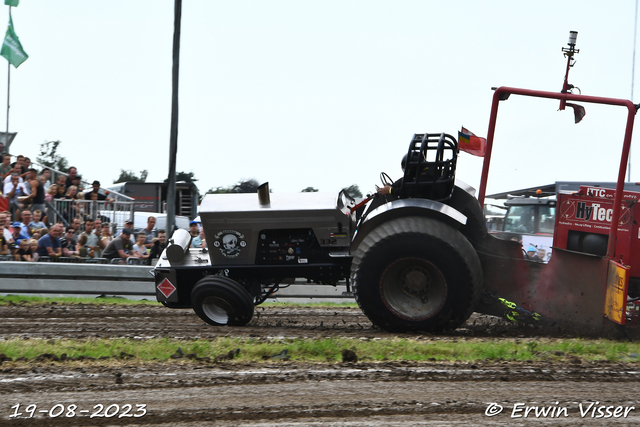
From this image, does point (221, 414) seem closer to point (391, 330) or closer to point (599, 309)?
point (391, 330)

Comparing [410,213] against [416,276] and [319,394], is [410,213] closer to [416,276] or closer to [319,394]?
[416,276]

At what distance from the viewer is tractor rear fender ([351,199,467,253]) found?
639 cm

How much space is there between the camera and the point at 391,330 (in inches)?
255

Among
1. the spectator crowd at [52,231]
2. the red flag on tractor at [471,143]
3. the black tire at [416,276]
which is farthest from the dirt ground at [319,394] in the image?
the spectator crowd at [52,231]

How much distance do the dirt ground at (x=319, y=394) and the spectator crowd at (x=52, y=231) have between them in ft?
19.5

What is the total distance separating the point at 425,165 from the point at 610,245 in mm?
1851

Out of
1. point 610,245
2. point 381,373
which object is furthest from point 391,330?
point 610,245

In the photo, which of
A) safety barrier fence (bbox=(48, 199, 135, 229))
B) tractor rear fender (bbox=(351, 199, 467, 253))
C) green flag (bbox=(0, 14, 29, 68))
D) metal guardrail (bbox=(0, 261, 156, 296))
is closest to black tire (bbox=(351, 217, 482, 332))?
tractor rear fender (bbox=(351, 199, 467, 253))

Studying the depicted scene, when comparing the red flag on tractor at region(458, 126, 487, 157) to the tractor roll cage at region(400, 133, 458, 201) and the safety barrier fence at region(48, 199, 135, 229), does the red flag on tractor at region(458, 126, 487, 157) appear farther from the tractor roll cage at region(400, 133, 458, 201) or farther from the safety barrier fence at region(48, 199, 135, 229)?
the safety barrier fence at region(48, 199, 135, 229)

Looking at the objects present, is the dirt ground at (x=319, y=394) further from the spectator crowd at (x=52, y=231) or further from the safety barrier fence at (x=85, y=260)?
the spectator crowd at (x=52, y=231)

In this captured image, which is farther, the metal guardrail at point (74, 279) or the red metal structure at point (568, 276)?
the metal guardrail at point (74, 279)

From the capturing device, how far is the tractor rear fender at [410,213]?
6.39 m

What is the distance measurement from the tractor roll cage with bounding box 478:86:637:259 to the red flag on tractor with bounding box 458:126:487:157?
5cm

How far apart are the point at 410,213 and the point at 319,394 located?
2.68m
